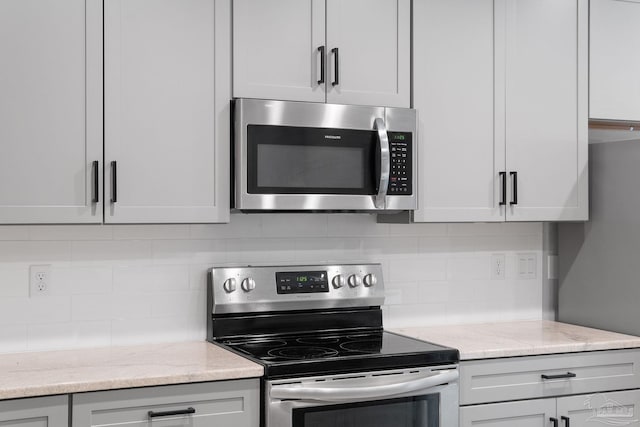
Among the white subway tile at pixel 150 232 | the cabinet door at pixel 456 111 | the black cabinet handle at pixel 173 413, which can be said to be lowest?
the black cabinet handle at pixel 173 413

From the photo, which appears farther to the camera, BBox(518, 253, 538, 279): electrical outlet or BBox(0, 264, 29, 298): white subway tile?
BBox(518, 253, 538, 279): electrical outlet

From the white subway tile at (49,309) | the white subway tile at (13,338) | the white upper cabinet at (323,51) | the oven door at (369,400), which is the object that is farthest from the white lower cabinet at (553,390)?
the white subway tile at (13,338)

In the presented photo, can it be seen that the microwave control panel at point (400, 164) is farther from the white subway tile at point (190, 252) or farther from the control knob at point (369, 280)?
the white subway tile at point (190, 252)

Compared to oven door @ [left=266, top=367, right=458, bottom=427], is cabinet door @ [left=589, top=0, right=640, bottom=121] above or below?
above

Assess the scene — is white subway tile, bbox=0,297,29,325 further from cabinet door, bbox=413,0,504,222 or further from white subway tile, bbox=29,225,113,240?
cabinet door, bbox=413,0,504,222

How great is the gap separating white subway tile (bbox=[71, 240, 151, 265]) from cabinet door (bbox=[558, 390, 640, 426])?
1.65 metres

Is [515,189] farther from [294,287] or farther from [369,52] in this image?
[294,287]

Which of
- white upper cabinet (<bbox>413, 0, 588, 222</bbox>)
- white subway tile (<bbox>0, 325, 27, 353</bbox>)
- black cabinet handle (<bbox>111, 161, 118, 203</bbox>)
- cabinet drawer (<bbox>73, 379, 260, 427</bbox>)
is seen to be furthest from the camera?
white upper cabinet (<bbox>413, 0, 588, 222</bbox>)

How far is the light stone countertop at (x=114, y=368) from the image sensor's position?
2273 mm

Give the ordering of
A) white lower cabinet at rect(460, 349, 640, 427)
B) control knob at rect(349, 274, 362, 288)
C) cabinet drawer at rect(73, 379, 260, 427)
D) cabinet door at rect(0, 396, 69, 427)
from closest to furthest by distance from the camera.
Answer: cabinet door at rect(0, 396, 69, 427) < cabinet drawer at rect(73, 379, 260, 427) < white lower cabinet at rect(460, 349, 640, 427) < control knob at rect(349, 274, 362, 288)

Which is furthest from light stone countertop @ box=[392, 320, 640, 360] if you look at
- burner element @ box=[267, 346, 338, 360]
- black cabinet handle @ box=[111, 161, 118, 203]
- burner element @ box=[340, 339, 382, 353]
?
black cabinet handle @ box=[111, 161, 118, 203]

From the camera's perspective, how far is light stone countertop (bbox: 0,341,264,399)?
2.27 meters

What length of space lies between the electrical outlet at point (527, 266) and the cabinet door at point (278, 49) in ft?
4.31

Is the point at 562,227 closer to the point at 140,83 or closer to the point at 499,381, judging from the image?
the point at 499,381
